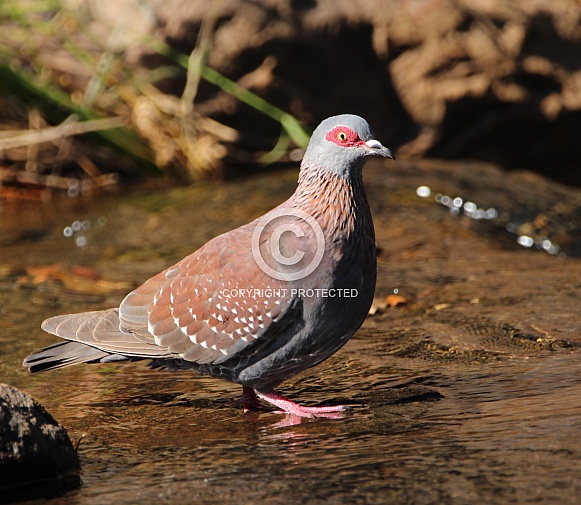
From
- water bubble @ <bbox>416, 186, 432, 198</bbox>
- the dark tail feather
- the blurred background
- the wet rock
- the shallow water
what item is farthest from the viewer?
the blurred background

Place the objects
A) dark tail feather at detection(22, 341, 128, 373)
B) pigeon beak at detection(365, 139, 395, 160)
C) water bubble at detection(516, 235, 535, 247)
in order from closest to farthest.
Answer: pigeon beak at detection(365, 139, 395, 160)
dark tail feather at detection(22, 341, 128, 373)
water bubble at detection(516, 235, 535, 247)

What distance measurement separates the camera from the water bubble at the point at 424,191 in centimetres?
Answer: 703

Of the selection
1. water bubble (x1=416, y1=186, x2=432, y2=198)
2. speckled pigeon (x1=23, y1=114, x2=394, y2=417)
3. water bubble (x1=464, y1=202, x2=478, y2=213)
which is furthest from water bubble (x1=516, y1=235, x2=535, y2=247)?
speckled pigeon (x1=23, y1=114, x2=394, y2=417)

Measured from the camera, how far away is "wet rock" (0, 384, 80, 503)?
3.00 meters

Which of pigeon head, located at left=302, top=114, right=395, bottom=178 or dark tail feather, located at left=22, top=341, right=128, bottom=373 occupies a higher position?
pigeon head, located at left=302, top=114, right=395, bottom=178

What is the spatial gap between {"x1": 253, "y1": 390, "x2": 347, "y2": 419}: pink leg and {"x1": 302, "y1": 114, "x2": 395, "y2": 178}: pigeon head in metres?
0.95

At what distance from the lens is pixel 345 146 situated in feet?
12.5

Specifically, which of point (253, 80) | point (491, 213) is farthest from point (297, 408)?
point (253, 80)

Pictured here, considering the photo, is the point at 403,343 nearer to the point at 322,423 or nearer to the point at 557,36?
the point at 322,423

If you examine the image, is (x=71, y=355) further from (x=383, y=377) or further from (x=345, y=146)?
(x=345, y=146)

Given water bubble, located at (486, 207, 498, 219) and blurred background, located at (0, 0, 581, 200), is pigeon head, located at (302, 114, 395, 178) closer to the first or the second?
water bubble, located at (486, 207, 498, 219)

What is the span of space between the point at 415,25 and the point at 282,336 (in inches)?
203

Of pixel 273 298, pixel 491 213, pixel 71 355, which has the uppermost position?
pixel 491 213

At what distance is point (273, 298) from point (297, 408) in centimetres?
45
